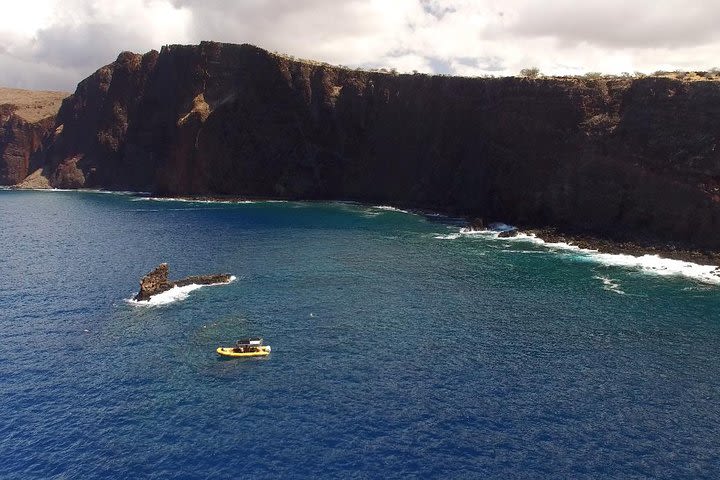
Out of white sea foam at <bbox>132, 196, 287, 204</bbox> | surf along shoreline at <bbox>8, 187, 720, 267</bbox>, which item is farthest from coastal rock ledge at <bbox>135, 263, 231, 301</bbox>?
white sea foam at <bbox>132, 196, 287, 204</bbox>

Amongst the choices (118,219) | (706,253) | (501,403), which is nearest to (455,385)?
(501,403)

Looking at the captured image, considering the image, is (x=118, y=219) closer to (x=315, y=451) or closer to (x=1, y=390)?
(x=1, y=390)

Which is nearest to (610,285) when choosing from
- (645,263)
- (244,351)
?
(645,263)

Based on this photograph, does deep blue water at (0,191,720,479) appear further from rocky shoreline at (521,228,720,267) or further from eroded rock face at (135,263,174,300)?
rocky shoreline at (521,228,720,267)

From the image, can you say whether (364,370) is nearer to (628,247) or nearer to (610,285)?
(610,285)

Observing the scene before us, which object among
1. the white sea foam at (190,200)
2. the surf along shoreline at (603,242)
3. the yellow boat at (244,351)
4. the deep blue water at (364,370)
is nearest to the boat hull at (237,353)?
the yellow boat at (244,351)
